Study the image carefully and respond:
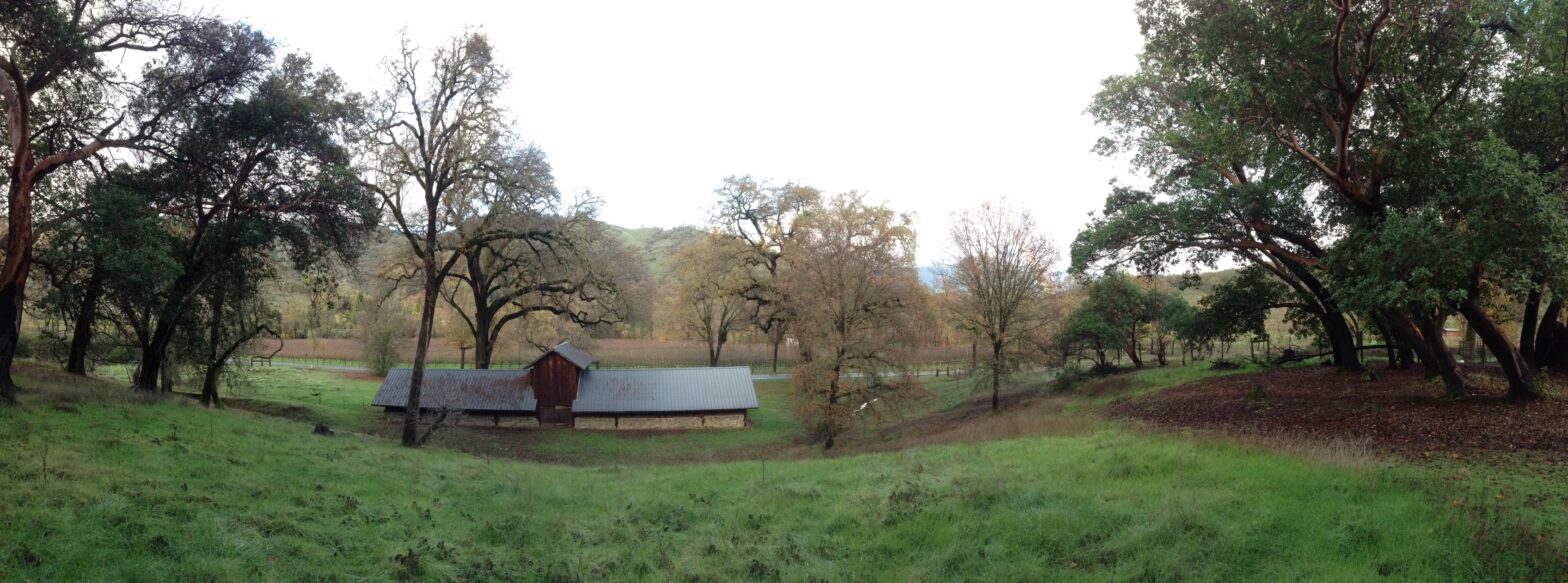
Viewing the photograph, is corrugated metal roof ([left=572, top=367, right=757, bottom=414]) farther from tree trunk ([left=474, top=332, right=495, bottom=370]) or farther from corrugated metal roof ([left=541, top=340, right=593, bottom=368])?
tree trunk ([left=474, top=332, right=495, bottom=370])

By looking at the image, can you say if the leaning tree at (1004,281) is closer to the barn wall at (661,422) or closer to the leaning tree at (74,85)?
the barn wall at (661,422)

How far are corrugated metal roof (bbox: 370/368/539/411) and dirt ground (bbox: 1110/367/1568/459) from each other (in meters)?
27.1

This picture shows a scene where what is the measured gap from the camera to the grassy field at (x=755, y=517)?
7453mm

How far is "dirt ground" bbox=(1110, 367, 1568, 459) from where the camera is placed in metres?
12.3

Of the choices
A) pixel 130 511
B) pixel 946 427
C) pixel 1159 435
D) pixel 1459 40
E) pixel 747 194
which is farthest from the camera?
pixel 747 194

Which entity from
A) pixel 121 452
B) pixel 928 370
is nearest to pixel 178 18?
pixel 121 452

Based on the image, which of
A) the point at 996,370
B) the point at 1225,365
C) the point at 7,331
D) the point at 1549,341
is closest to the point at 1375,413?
the point at 1549,341

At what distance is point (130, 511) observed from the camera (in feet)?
25.7

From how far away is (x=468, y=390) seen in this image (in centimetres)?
3591

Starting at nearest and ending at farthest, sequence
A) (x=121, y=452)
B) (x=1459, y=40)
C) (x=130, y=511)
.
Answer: (x=130, y=511) < (x=121, y=452) < (x=1459, y=40)

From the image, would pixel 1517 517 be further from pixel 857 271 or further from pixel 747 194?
pixel 747 194

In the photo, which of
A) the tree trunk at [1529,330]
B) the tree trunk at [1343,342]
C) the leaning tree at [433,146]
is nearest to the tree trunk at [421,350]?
the leaning tree at [433,146]

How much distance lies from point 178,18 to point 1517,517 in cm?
2431

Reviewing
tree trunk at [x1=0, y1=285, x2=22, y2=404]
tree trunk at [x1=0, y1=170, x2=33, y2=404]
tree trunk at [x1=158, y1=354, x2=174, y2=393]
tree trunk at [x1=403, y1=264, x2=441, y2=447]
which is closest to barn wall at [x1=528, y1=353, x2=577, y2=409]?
tree trunk at [x1=403, y1=264, x2=441, y2=447]
